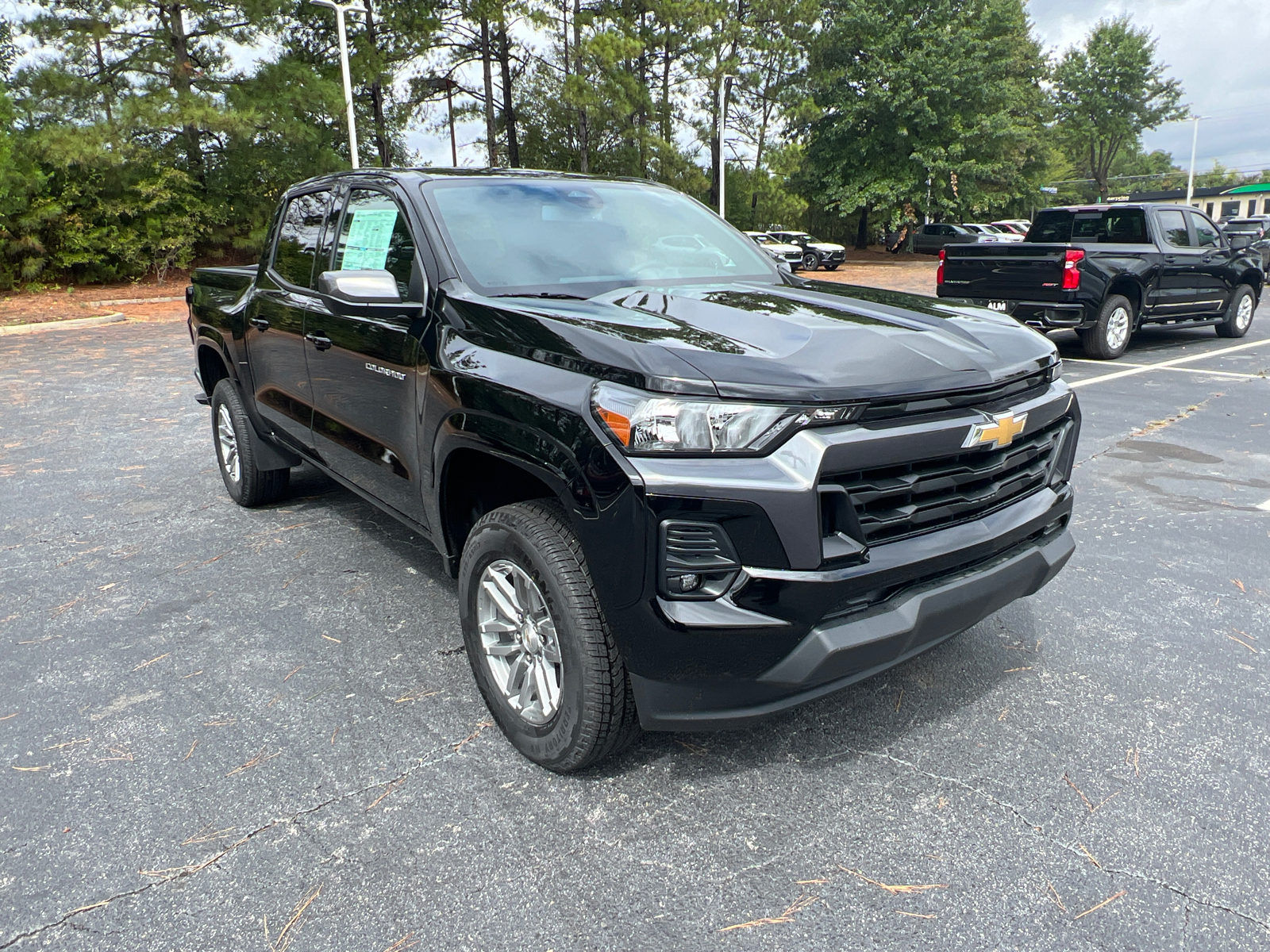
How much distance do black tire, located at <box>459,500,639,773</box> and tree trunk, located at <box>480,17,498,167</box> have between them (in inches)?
1230

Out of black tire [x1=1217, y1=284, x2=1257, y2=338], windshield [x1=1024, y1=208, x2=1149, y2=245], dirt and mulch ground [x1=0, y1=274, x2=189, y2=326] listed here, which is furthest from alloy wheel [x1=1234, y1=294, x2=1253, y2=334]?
dirt and mulch ground [x1=0, y1=274, x2=189, y2=326]

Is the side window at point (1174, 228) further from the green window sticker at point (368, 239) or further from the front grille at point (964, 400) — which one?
the green window sticker at point (368, 239)

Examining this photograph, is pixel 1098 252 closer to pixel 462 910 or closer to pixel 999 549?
pixel 999 549

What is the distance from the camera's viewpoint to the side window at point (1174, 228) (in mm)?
11508

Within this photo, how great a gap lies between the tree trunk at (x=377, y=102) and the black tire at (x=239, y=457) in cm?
2307

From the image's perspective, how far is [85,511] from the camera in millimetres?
5305

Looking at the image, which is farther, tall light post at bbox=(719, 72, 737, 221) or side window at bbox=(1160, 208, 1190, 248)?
tall light post at bbox=(719, 72, 737, 221)

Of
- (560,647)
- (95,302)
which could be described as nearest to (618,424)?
(560,647)

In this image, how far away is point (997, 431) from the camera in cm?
255

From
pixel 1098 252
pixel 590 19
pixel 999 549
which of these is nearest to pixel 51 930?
pixel 999 549

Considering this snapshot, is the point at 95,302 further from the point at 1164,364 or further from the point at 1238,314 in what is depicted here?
the point at 1238,314

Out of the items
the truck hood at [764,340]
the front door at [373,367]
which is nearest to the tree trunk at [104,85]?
the front door at [373,367]

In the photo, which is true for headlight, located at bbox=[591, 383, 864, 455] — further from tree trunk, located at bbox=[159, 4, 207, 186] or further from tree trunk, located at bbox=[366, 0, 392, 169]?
Answer: tree trunk, located at bbox=[366, 0, 392, 169]

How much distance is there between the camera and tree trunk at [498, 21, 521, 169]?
3097 cm
